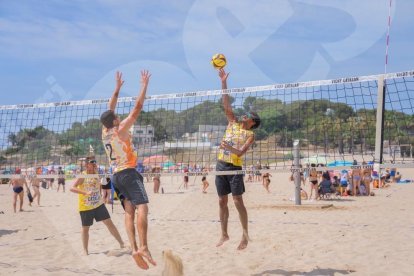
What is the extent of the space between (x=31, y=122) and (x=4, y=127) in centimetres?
63

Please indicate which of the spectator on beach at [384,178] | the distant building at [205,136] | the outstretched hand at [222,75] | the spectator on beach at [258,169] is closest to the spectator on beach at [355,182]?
the spectator on beach at [258,169]

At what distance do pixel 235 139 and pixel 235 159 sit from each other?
0.31 m

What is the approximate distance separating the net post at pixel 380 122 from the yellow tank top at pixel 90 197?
464 centimetres

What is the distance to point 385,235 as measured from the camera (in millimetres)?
8758

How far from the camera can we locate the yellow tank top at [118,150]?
214 inches

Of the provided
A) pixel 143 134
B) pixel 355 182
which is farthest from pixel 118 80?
pixel 355 182

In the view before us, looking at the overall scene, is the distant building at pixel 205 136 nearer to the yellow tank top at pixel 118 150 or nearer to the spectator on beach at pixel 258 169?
the spectator on beach at pixel 258 169

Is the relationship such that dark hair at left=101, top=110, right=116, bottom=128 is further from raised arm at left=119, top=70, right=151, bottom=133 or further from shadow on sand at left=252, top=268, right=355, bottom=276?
shadow on sand at left=252, top=268, right=355, bottom=276

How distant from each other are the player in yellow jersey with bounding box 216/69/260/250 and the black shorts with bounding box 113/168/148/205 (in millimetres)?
1476

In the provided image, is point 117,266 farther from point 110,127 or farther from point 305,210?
point 305,210

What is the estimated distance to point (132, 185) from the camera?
17.8 ft

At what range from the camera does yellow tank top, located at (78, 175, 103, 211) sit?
8.01 m

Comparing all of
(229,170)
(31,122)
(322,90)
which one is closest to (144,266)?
(229,170)

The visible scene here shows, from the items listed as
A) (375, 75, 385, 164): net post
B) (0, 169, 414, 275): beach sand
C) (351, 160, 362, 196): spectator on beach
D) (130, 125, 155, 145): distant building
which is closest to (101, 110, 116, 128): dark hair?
(0, 169, 414, 275): beach sand
